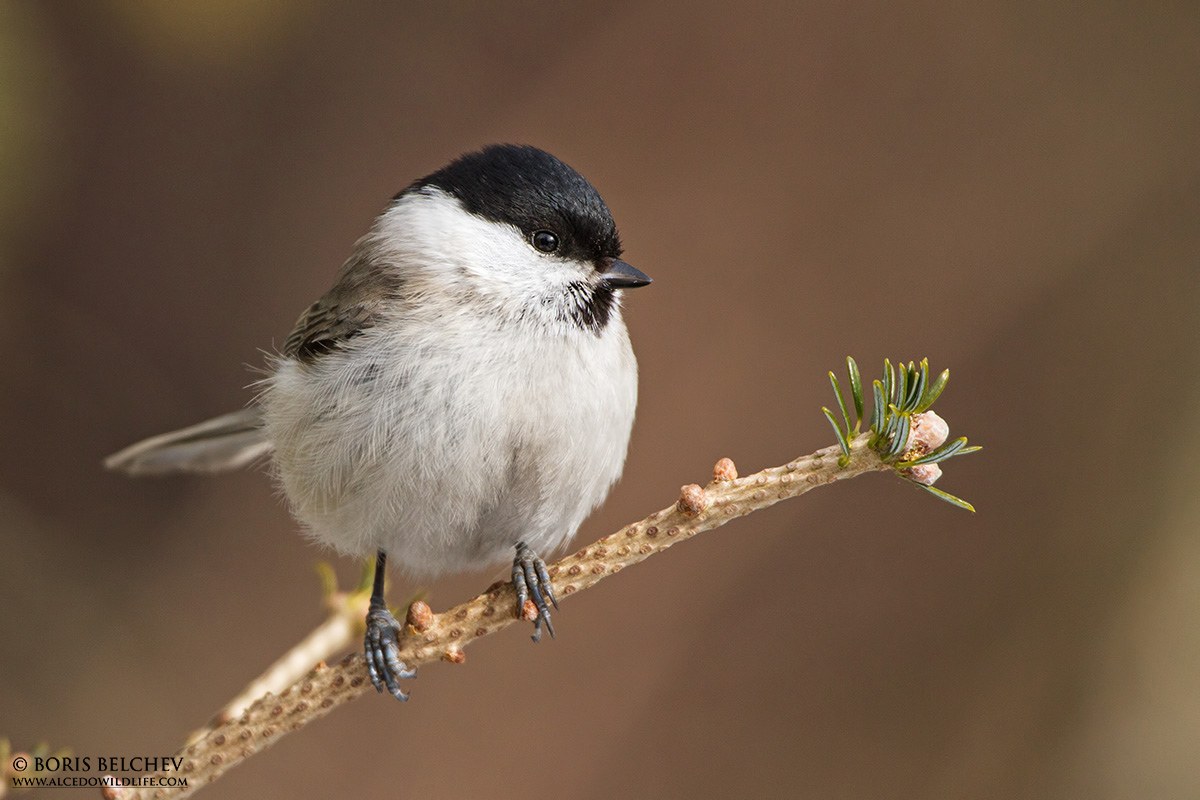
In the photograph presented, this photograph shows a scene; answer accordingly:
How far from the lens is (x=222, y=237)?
2.31 m

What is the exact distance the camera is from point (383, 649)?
1261 mm

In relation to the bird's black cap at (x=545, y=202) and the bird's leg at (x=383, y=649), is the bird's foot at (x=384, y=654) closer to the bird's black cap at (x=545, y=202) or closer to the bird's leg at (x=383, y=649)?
the bird's leg at (x=383, y=649)

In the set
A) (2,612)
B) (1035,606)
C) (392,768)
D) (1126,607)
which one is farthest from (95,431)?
(1126,607)

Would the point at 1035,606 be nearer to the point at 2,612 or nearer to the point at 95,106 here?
the point at 2,612

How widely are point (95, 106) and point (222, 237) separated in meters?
0.42

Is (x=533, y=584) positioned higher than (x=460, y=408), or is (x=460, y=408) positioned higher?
(x=460, y=408)

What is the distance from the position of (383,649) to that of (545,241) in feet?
2.28

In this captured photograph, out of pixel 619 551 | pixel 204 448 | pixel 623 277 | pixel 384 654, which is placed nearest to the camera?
pixel 619 551

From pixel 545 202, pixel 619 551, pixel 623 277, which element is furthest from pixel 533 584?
pixel 545 202

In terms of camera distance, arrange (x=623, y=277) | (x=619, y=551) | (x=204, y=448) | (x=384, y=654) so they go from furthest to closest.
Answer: (x=204, y=448), (x=623, y=277), (x=384, y=654), (x=619, y=551)

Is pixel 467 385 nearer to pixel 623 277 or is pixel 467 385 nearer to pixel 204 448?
pixel 623 277

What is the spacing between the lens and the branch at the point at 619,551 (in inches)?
34.1

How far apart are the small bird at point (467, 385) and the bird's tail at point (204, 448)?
24cm

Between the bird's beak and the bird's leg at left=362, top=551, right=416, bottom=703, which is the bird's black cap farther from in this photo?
the bird's leg at left=362, top=551, right=416, bottom=703
